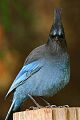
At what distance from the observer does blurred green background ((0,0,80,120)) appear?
275 inches

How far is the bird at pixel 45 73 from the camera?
4.52 metres

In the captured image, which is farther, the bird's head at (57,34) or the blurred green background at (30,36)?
the blurred green background at (30,36)

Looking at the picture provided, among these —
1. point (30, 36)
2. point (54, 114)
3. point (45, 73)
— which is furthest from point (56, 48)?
point (30, 36)

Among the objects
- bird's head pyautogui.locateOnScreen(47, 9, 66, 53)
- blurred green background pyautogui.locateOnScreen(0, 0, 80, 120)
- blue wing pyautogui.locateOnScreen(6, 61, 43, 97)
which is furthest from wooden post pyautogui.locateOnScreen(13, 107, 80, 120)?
blurred green background pyautogui.locateOnScreen(0, 0, 80, 120)

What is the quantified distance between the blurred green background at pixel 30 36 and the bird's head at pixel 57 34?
2140 mm

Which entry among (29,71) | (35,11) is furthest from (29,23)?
(29,71)

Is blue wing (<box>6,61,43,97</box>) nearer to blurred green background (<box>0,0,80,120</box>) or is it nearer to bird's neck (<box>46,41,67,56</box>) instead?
bird's neck (<box>46,41,67,56</box>)

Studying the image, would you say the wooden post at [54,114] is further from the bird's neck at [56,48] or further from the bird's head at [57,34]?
the bird's neck at [56,48]

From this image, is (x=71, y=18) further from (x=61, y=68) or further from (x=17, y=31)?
(x=61, y=68)

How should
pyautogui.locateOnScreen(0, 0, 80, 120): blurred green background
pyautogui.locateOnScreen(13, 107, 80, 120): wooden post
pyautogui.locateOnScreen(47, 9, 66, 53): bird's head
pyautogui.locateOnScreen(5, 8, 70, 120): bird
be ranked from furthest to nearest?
pyautogui.locateOnScreen(0, 0, 80, 120): blurred green background, pyautogui.locateOnScreen(5, 8, 70, 120): bird, pyautogui.locateOnScreen(47, 9, 66, 53): bird's head, pyautogui.locateOnScreen(13, 107, 80, 120): wooden post

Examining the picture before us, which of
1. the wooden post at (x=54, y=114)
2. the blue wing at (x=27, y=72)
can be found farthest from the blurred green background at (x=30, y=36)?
the wooden post at (x=54, y=114)

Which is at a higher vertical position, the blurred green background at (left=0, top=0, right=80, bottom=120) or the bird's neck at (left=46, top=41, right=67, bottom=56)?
the blurred green background at (left=0, top=0, right=80, bottom=120)

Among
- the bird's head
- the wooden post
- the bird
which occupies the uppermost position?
the bird's head

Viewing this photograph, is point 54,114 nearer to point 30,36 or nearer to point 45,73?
point 45,73
